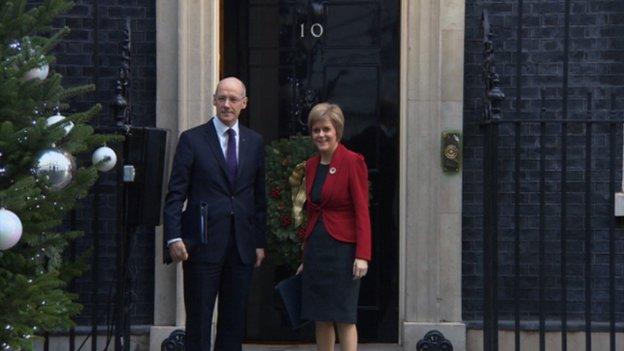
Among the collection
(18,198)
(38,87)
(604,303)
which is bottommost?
(604,303)

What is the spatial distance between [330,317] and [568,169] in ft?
7.61

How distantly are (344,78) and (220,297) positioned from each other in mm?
2379

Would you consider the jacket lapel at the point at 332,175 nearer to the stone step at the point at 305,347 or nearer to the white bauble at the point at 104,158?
the white bauble at the point at 104,158

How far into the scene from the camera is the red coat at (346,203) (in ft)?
23.7

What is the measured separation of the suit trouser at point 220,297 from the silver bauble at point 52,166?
1.03m

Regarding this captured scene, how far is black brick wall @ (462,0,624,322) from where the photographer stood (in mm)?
8719

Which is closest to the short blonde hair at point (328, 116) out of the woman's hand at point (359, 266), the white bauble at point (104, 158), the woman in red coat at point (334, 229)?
the woman in red coat at point (334, 229)

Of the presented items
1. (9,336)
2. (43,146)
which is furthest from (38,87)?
(9,336)

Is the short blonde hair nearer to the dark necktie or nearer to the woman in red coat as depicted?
the woman in red coat

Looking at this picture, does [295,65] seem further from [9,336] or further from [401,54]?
[9,336]

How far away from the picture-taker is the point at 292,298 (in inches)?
294

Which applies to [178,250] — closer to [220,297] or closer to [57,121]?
[220,297]

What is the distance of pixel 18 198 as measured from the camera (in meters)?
6.12

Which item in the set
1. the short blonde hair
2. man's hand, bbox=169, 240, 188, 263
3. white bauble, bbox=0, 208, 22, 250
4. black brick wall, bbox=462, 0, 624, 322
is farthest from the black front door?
white bauble, bbox=0, 208, 22, 250
